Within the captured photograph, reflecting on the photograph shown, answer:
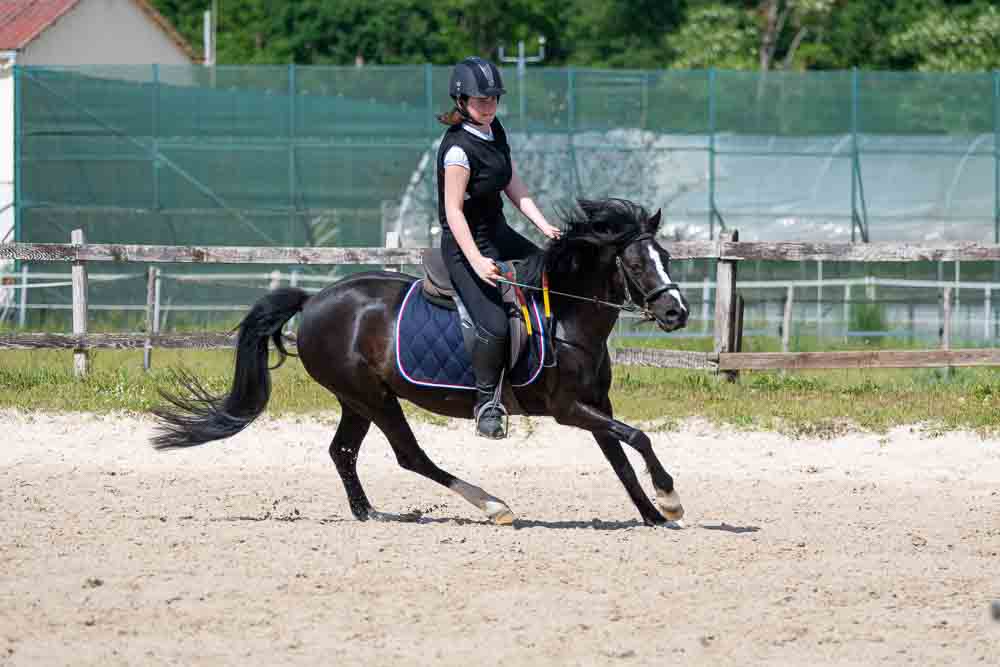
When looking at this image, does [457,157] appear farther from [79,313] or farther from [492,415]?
[79,313]

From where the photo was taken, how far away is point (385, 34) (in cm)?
5653

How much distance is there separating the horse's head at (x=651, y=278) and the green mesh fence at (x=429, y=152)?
17566 mm

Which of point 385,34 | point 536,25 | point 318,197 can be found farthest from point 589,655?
point 536,25

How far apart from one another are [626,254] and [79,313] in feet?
26.8

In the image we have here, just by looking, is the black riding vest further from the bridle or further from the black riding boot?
the black riding boot

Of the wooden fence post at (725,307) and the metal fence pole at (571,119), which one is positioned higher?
the metal fence pole at (571,119)

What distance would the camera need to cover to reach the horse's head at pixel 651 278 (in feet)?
23.2

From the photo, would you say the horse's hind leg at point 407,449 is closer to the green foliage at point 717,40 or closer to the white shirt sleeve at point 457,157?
the white shirt sleeve at point 457,157

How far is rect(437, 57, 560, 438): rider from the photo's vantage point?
726 centimetres

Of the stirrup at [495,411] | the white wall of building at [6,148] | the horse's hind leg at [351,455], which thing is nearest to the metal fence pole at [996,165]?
the white wall of building at [6,148]

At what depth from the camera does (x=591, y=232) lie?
7.44m

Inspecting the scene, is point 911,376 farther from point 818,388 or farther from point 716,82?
point 716,82

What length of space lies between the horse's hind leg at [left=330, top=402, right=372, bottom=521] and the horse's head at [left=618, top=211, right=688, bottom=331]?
5.92ft

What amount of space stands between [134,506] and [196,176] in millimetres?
17282
